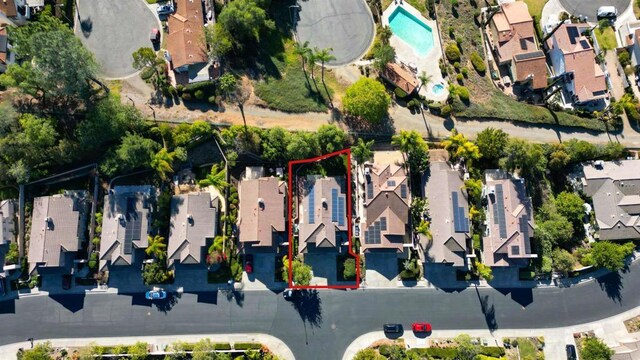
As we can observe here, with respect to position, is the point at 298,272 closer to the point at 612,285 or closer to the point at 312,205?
the point at 312,205

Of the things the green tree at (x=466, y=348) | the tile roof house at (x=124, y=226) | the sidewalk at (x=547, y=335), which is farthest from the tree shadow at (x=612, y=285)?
the tile roof house at (x=124, y=226)

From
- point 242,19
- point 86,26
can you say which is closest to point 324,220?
point 242,19

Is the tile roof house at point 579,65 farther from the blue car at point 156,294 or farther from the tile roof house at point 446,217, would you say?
the blue car at point 156,294

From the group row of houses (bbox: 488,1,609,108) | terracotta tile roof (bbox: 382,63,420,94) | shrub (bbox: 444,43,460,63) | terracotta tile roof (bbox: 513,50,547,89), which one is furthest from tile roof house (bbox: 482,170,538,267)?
shrub (bbox: 444,43,460,63)

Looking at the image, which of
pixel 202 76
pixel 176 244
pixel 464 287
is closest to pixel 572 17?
pixel 464 287

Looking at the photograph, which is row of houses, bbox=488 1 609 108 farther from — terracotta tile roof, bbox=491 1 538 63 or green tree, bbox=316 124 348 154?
green tree, bbox=316 124 348 154
